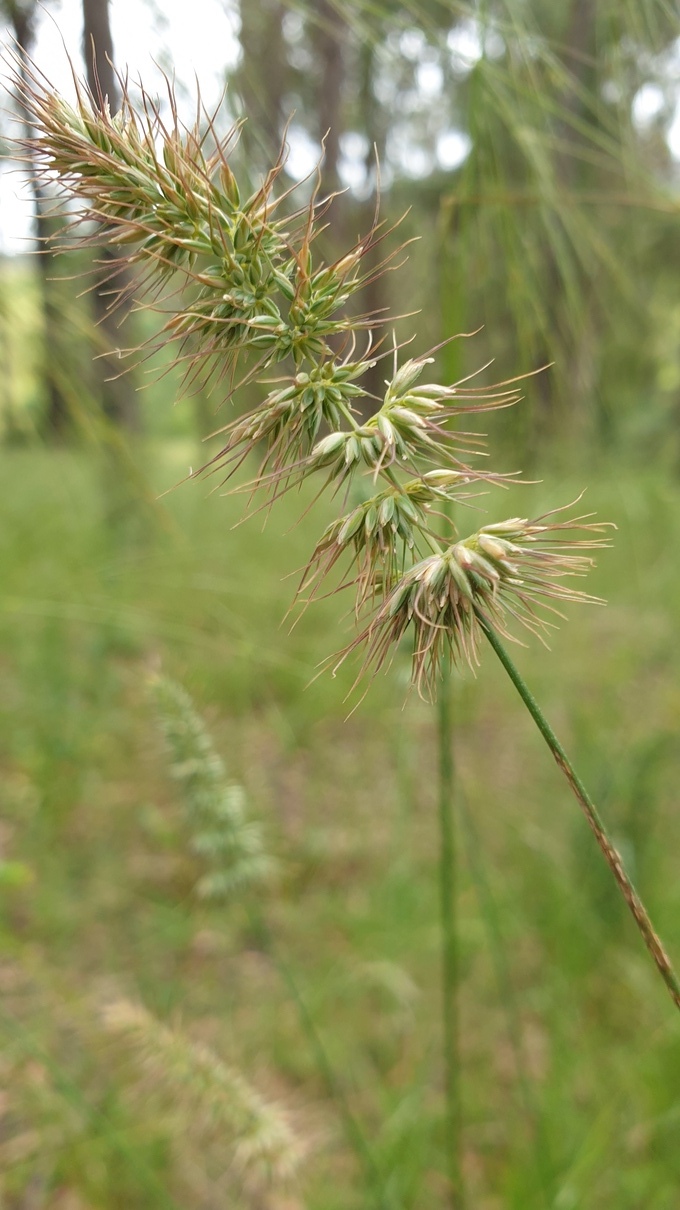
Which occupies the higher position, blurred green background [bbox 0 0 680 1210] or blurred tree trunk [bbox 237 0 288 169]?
blurred tree trunk [bbox 237 0 288 169]

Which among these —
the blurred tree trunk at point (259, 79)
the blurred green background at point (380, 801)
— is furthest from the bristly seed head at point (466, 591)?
the blurred tree trunk at point (259, 79)

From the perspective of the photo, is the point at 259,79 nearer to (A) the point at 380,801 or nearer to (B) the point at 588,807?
(B) the point at 588,807

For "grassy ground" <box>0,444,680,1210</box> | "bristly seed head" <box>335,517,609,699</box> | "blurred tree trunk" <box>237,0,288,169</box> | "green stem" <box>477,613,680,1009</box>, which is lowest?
"grassy ground" <box>0,444,680,1210</box>

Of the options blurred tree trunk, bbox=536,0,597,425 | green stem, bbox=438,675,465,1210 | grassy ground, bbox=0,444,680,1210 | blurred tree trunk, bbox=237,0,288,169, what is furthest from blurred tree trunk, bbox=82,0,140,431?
blurred tree trunk, bbox=536,0,597,425

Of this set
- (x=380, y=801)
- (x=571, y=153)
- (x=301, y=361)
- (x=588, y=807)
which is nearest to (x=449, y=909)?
(x=588, y=807)

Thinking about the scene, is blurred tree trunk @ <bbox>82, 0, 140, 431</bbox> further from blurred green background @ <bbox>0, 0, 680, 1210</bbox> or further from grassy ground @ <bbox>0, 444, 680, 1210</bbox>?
grassy ground @ <bbox>0, 444, 680, 1210</bbox>

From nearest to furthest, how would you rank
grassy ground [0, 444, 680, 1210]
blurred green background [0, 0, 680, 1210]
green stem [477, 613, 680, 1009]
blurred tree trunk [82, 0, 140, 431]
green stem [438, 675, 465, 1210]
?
green stem [477, 613, 680, 1009] → green stem [438, 675, 465, 1210] → blurred tree trunk [82, 0, 140, 431] → blurred green background [0, 0, 680, 1210] → grassy ground [0, 444, 680, 1210]
